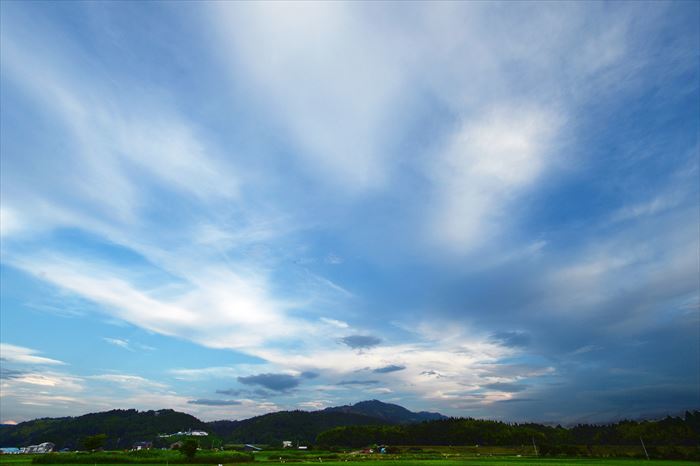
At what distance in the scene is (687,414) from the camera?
18750 centimetres

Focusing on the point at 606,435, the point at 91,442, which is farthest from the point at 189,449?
the point at 606,435

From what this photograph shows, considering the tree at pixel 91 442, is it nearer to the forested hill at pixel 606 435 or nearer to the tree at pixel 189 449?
the tree at pixel 189 449

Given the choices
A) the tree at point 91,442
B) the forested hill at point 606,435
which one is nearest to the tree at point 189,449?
the tree at point 91,442

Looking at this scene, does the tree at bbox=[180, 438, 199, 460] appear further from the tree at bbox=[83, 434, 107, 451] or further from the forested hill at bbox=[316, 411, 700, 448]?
the forested hill at bbox=[316, 411, 700, 448]

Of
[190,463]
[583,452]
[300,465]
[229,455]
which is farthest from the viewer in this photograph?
[583,452]

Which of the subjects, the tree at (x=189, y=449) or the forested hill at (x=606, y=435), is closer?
the tree at (x=189, y=449)

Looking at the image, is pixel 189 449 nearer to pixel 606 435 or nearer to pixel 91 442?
pixel 91 442

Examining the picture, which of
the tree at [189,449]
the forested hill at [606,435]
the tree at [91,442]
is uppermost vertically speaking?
the forested hill at [606,435]

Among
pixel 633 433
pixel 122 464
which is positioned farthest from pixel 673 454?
pixel 122 464

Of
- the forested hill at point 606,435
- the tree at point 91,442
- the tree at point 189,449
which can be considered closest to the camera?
the tree at point 189,449

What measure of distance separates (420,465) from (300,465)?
2449cm

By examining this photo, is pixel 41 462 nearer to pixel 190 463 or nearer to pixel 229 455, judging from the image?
pixel 190 463

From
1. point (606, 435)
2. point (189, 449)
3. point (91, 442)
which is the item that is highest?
point (606, 435)

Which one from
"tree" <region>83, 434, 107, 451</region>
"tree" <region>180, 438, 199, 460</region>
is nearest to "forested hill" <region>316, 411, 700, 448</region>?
"tree" <region>180, 438, 199, 460</region>
